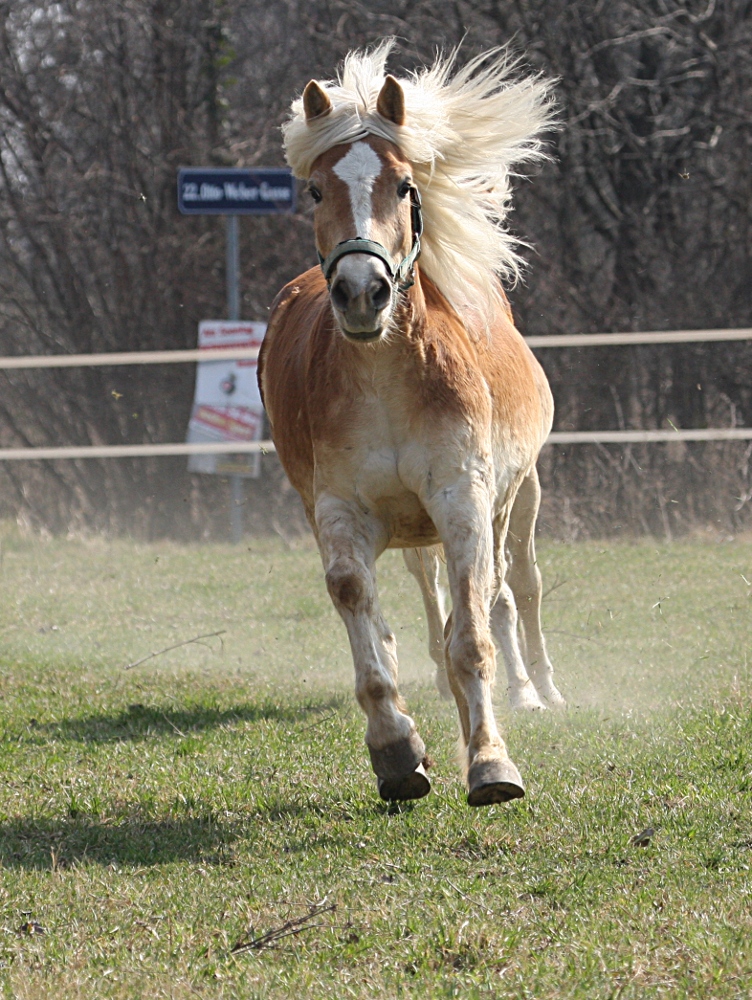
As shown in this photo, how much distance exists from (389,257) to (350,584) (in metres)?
0.98

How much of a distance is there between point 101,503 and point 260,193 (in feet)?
10.9

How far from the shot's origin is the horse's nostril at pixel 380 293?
12.6 ft

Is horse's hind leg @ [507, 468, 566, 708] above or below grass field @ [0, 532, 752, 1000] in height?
above

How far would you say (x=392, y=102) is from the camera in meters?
4.31

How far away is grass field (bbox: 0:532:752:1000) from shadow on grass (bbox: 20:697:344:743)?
2 centimetres

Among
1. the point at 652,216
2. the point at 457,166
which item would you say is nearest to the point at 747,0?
the point at 652,216

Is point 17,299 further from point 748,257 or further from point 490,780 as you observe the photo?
point 490,780

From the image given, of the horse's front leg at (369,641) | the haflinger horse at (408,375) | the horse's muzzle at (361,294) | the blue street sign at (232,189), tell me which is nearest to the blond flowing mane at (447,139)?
the haflinger horse at (408,375)

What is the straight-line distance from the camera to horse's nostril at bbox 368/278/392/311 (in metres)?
3.83

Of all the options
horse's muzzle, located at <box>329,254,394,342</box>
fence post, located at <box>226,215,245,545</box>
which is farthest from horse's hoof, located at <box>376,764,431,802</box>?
fence post, located at <box>226,215,245,545</box>

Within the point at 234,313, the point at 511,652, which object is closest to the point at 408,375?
the point at 511,652

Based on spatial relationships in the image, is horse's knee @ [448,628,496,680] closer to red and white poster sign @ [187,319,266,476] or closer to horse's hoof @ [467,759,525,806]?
horse's hoof @ [467,759,525,806]

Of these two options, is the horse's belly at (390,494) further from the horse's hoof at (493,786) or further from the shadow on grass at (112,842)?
the shadow on grass at (112,842)

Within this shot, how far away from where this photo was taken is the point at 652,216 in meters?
14.2
